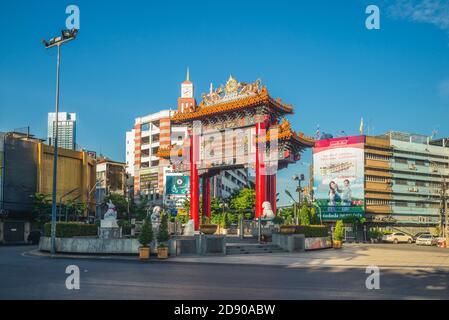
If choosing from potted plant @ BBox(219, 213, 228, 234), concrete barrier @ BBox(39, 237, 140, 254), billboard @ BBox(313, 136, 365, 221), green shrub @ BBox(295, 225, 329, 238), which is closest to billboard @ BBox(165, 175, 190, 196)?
billboard @ BBox(313, 136, 365, 221)

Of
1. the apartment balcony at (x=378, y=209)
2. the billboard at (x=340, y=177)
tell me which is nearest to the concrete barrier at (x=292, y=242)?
A: the billboard at (x=340, y=177)

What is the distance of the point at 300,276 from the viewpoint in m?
18.7

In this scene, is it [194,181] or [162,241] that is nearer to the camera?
[162,241]

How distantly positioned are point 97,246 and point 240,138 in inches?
929

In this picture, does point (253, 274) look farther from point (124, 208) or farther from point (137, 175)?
point (137, 175)

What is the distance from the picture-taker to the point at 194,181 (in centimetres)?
5312

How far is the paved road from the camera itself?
43.4 feet

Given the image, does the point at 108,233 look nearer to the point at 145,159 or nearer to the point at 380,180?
the point at 145,159

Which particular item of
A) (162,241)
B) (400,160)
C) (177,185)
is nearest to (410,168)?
(400,160)

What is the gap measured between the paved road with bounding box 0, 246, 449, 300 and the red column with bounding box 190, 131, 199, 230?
31.4 meters

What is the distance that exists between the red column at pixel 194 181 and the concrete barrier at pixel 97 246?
872 inches

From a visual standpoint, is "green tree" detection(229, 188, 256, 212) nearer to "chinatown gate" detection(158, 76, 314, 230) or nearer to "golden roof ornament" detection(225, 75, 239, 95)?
"chinatown gate" detection(158, 76, 314, 230)

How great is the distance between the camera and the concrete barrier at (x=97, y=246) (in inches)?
1148
